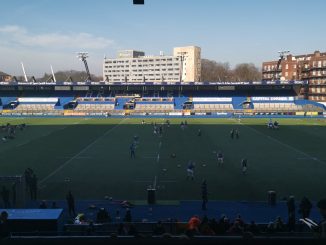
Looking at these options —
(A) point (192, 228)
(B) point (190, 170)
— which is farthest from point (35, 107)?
(A) point (192, 228)

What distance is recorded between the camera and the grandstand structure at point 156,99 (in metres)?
76.2

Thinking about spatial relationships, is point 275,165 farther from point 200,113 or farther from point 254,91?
point 254,91

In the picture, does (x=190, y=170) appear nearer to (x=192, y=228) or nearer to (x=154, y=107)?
(x=192, y=228)

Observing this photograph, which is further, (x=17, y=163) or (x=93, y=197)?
(x=17, y=163)

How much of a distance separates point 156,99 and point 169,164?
57032 mm

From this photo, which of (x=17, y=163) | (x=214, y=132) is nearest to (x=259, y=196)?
(x=17, y=163)

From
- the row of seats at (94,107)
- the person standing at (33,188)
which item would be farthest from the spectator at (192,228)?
the row of seats at (94,107)

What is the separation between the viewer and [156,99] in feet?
273

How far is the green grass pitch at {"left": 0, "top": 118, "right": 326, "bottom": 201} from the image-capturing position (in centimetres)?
2003

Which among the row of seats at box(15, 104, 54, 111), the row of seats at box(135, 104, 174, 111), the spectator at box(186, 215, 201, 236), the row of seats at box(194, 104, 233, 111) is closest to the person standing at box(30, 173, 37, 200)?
the spectator at box(186, 215, 201, 236)

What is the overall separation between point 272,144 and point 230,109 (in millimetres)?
41717

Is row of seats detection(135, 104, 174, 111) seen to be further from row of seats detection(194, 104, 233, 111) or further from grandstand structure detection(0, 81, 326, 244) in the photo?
row of seats detection(194, 104, 233, 111)

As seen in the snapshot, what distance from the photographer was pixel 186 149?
109 ft

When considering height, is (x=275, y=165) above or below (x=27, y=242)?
below
